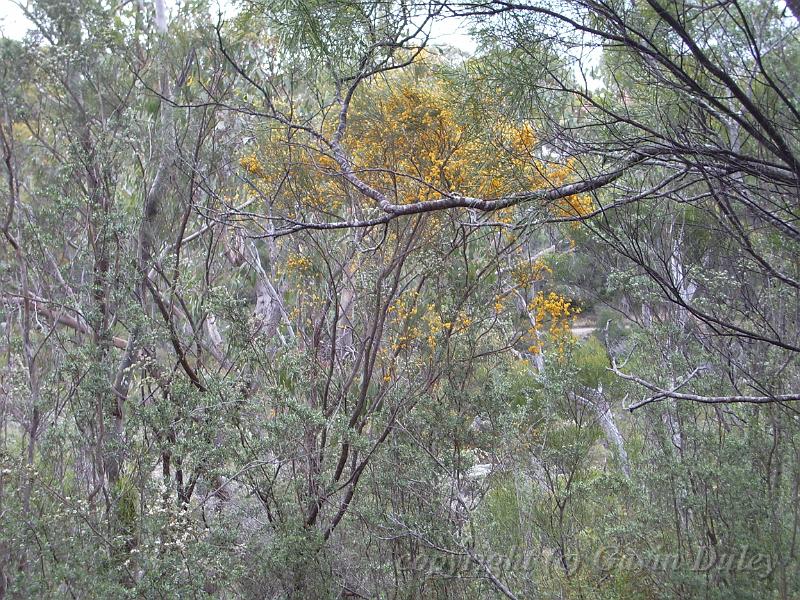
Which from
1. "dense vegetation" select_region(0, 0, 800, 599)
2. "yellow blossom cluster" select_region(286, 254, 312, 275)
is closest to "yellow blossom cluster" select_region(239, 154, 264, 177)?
"dense vegetation" select_region(0, 0, 800, 599)

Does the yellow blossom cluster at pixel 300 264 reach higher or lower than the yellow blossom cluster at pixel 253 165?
lower

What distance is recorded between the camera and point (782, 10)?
6.06 ft

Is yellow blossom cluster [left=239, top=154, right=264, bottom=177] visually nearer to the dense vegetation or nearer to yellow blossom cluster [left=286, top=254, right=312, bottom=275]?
the dense vegetation

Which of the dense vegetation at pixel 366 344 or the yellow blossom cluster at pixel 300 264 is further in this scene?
the yellow blossom cluster at pixel 300 264

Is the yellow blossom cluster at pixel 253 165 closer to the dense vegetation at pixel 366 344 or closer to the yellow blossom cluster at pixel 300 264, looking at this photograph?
the dense vegetation at pixel 366 344

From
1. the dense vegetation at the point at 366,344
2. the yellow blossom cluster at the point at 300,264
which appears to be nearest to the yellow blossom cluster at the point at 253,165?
the dense vegetation at the point at 366,344

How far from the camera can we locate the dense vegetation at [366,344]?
8.66ft

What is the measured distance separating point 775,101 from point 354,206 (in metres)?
2.50

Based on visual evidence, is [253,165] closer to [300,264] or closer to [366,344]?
[300,264]

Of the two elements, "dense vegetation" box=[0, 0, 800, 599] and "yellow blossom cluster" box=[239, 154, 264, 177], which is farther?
"yellow blossom cluster" box=[239, 154, 264, 177]

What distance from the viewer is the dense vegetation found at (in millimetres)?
2641

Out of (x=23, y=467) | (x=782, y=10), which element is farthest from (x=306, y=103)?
(x=782, y=10)

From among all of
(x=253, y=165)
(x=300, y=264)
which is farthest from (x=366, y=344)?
(x=253, y=165)

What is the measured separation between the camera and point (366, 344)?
3822 mm
